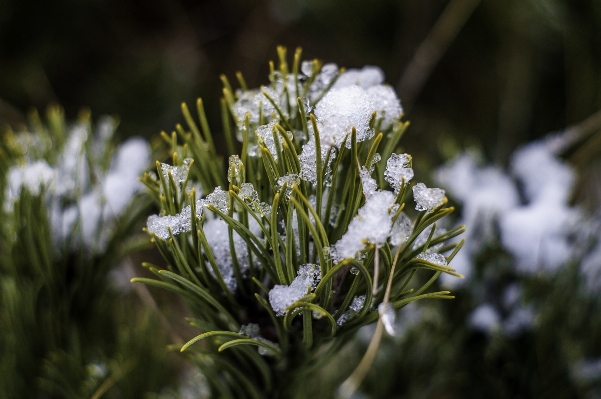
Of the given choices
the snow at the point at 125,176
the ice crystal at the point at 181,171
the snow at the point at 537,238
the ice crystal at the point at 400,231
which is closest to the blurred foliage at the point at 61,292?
the snow at the point at 125,176

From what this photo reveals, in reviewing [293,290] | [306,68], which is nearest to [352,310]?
[293,290]

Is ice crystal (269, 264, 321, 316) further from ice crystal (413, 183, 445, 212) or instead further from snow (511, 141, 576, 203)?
→ snow (511, 141, 576, 203)

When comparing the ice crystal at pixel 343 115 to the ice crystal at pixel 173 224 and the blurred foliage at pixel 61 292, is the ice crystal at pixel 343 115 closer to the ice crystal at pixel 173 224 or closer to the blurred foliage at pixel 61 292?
the ice crystal at pixel 173 224

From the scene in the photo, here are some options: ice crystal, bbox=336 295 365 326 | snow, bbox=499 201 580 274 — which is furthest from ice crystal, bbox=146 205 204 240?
snow, bbox=499 201 580 274

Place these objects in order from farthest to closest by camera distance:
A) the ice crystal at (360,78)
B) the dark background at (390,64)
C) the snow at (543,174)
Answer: the dark background at (390,64) → the snow at (543,174) → the ice crystal at (360,78)

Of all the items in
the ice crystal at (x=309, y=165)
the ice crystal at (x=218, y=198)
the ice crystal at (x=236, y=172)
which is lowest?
the ice crystal at (x=309, y=165)

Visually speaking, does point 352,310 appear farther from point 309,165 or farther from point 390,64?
point 390,64
